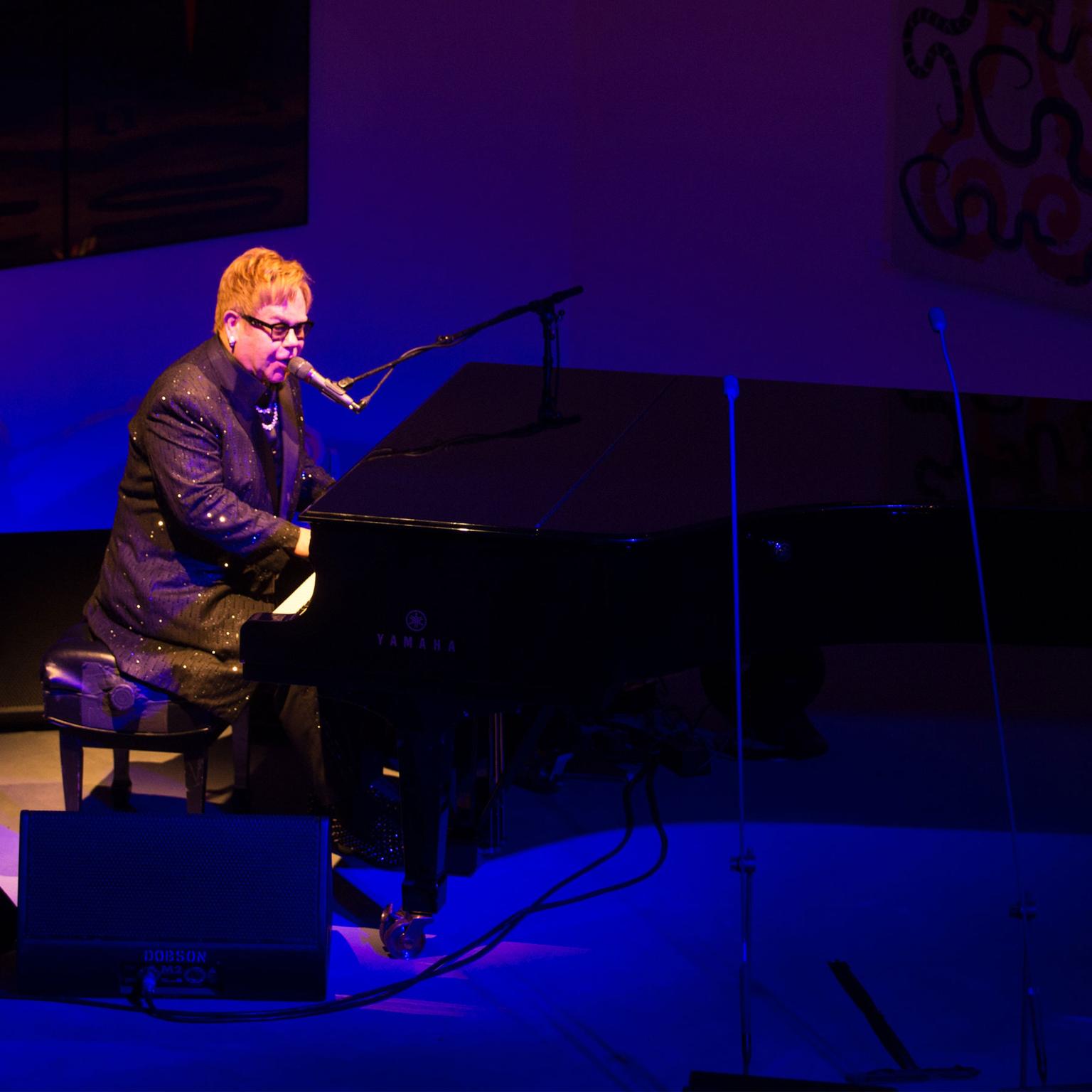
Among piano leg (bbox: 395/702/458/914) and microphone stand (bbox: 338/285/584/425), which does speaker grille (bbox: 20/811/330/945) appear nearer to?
piano leg (bbox: 395/702/458/914)

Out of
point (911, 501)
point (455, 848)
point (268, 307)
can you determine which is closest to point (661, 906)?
point (455, 848)

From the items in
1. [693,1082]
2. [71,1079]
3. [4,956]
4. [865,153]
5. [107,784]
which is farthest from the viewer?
[865,153]

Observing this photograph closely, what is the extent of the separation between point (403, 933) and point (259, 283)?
1433mm

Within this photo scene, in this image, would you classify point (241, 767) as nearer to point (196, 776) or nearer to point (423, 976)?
point (196, 776)

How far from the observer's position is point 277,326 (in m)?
3.66

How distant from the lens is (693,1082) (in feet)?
7.29

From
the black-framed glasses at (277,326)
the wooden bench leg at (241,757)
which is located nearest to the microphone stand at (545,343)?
the black-framed glasses at (277,326)

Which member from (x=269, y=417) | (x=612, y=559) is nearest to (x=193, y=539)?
(x=269, y=417)

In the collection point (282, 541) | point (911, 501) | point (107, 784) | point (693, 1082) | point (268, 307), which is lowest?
point (107, 784)

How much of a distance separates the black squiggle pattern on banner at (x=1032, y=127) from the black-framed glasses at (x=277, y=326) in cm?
278

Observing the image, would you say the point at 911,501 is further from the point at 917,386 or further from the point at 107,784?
the point at 917,386

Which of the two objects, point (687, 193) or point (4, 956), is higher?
point (687, 193)

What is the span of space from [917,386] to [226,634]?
3.04 meters

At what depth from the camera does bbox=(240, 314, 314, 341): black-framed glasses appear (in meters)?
3.65
